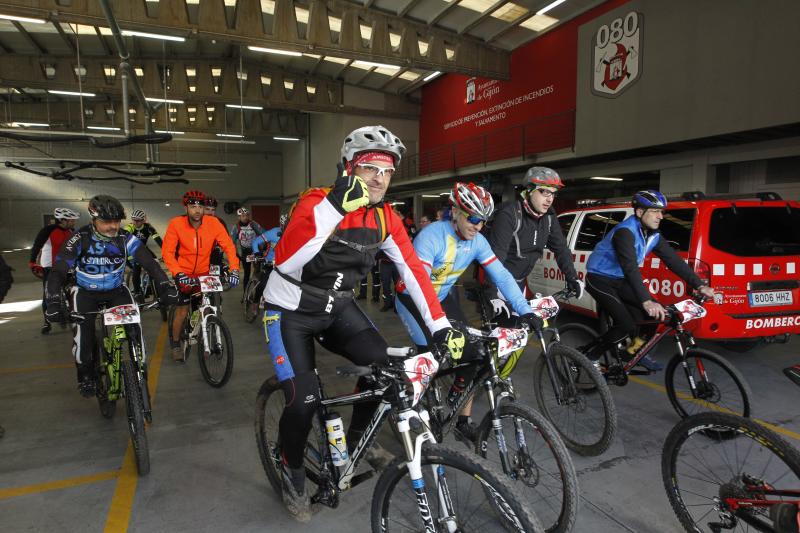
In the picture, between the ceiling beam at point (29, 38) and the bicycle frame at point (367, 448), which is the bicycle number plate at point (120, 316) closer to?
the bicycle frame at point (367, 448)

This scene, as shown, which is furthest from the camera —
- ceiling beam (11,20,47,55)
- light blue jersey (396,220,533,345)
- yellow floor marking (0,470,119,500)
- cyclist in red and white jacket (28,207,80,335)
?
ceiling beam (11,20,47,55)

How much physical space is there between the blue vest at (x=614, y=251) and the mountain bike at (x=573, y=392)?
112cm

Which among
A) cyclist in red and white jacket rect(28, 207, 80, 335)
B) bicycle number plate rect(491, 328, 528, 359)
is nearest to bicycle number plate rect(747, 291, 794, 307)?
bicycle number plate rect(491, 328, 528, 359)

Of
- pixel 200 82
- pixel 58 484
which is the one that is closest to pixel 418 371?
pixel 58 484

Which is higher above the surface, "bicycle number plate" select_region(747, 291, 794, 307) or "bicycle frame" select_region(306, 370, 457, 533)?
"bicycle number plate" select_region(747, 291, 794, 307)

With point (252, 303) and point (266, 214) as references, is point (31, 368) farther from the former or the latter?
point (266, 214)

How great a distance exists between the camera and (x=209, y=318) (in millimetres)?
4992

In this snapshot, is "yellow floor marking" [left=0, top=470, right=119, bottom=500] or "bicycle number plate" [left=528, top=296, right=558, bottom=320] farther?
"bicycle number plate" [left=528, top=296, right=558, bottom=320]

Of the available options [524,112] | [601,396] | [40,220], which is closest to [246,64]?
[524,112]

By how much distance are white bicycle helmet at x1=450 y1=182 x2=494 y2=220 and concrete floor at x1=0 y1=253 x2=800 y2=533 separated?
1786 millimetres

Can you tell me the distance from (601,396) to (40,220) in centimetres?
3890

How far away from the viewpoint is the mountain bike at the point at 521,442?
224cm

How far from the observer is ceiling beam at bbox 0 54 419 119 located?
1631cm

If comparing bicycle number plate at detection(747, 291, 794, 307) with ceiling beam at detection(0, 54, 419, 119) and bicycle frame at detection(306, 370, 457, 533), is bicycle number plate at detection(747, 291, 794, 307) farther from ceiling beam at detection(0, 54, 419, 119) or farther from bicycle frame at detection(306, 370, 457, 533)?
ceiling beam at detection(0, 54, 419, 119)
